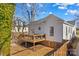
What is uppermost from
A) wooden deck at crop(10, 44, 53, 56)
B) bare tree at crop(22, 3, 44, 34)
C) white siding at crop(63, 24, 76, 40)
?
bare tree at crop(22, 3, 44, 34)

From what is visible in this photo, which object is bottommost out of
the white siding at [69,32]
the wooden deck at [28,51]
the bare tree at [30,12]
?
the wooden deck at [28,51]

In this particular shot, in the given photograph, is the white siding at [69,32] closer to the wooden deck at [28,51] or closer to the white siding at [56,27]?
the white siding at [56,27]

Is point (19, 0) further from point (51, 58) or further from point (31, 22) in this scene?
point (51, 58)

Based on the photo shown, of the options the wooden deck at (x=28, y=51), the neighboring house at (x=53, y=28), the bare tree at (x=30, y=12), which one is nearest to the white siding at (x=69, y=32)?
the neighboring house at (x=53, y=28)

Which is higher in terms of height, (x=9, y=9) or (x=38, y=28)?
(x=9, y=9)

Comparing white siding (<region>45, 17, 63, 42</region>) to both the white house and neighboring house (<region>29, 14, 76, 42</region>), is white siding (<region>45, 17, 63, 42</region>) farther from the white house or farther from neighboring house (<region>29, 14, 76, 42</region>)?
the white house

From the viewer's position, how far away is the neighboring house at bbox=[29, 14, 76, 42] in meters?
2.16

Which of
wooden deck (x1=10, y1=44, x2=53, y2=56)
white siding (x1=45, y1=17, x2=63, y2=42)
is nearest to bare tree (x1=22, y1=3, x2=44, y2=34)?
white siding (x1=45, y1=17, x2=63, y2=42)

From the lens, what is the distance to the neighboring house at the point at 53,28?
2156 millimetres

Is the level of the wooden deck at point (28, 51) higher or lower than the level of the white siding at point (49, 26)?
lower

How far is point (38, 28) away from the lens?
2160mm

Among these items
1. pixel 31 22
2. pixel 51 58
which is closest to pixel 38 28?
pixel 31 22

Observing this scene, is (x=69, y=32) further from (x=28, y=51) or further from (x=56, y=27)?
(x=28, y=51)

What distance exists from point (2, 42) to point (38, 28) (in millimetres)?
469
